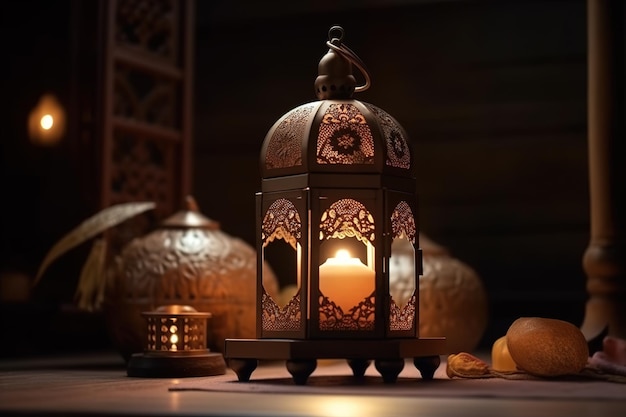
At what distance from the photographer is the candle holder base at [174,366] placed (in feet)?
7.63

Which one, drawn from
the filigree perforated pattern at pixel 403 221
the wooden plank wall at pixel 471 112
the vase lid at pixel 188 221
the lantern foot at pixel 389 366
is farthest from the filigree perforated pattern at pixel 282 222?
the wooden plank wall at pixel 471 112

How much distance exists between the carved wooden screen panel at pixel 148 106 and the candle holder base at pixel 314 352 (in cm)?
127

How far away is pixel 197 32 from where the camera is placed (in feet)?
13.8

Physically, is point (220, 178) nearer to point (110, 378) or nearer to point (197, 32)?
point (197, 32)

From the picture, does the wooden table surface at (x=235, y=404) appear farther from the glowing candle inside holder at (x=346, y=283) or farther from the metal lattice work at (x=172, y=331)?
the glowing candle inside holder at (x=346, y=283)

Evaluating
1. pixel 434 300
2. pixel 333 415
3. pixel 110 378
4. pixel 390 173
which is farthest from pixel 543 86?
pixel 333 415

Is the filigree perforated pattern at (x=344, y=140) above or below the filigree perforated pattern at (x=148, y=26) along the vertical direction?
below

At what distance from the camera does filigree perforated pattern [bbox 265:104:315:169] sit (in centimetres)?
220

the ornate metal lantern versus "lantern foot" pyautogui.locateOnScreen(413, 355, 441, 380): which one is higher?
the ornate metal lantern

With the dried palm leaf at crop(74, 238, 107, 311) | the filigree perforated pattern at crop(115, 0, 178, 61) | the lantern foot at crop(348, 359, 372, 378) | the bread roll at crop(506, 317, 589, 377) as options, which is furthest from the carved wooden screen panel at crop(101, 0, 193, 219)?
the bread roll at crop(506, 317, 589, 377)

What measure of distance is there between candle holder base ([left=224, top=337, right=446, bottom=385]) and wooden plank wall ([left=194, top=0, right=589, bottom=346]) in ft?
5.38

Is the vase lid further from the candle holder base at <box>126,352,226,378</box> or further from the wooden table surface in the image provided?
the wooden table surface

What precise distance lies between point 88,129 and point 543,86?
5.44 ft

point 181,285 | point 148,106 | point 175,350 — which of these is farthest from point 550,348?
point 148,106
